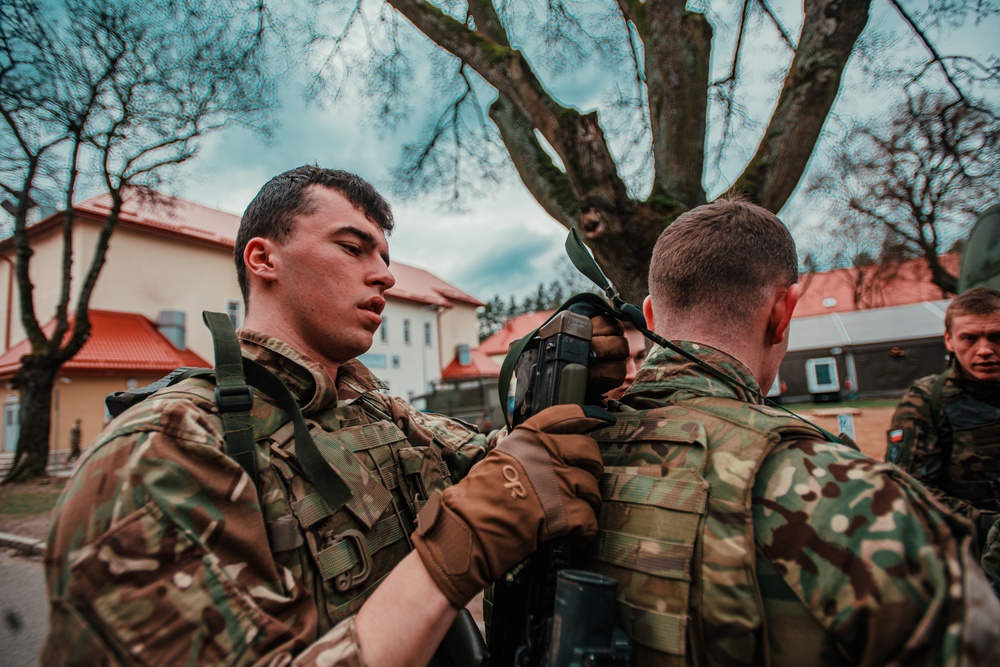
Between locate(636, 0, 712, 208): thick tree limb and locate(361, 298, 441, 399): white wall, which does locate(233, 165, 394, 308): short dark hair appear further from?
locate(361, 298, 441, 399): white wall

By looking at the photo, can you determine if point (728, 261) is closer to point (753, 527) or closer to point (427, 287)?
point (753, 527)

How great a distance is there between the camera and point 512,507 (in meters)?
1.18

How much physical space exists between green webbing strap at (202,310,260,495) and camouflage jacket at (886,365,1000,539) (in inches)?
137

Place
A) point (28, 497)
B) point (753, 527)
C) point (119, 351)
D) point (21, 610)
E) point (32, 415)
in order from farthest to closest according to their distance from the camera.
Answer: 1. point (119, 351)
2. point (32, 415)
3. point (28, 497)
4. point (21, 610)
5. point (753, 527)

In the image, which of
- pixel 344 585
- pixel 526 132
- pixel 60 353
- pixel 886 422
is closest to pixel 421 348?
pixel 60 353

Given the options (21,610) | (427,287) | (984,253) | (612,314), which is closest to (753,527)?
(612,314)

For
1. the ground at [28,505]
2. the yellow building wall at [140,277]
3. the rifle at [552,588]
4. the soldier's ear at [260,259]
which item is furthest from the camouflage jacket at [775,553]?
the yellow building wall at [140,277]

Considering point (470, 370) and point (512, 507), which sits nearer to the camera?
point (512, 507)

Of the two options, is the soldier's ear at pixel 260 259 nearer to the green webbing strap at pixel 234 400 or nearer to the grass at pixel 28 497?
the green webbing strap at pixel 234 400

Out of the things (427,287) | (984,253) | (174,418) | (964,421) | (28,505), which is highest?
(427,287)

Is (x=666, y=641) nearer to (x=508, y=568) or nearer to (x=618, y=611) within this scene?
(x=618, y=611)

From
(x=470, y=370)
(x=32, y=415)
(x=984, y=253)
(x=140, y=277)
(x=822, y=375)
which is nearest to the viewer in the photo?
(x=984, y=253)

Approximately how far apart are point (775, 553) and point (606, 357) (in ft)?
2.01

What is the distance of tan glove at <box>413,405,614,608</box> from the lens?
1.14 m
